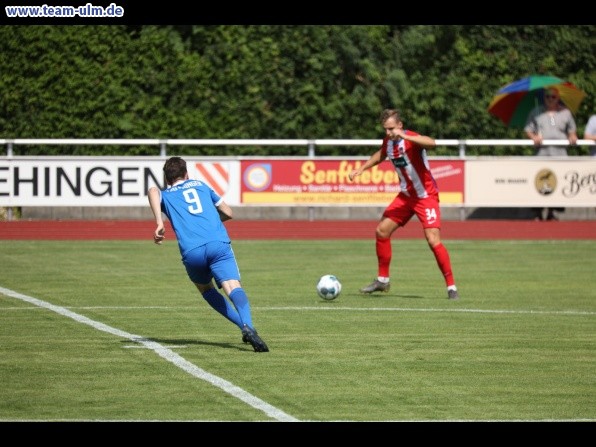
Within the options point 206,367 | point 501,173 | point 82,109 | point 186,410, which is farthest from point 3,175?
point 186,410

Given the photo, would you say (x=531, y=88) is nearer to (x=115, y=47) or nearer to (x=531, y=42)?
(x=531, y=42)

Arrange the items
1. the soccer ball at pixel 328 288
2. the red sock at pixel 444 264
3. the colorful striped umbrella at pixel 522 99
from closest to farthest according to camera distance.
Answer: the soccer ball at pixel 328 288
the red sock at pixel 444 264
the colorful striped umbrella at pixel 522 99

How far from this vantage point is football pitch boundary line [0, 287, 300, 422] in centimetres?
821

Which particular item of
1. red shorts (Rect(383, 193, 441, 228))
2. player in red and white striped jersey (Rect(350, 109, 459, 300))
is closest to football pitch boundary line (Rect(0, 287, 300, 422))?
player in red and white striped jersey (Rect(350, 109, 459, 300))

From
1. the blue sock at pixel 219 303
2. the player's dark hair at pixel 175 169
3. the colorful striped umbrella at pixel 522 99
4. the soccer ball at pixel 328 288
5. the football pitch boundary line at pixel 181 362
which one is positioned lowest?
the football pitch boundary line at pixel 181 362

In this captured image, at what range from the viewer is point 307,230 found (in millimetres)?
24562

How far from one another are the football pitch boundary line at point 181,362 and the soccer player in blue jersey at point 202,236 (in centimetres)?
61

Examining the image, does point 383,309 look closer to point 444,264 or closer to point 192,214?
point 444,264

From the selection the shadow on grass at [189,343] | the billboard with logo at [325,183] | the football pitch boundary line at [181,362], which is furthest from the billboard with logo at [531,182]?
the shadow on grass at [189,343]

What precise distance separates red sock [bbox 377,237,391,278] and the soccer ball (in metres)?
1.00

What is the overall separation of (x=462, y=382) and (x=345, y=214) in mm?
17951

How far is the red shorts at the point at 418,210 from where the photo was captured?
15070mm

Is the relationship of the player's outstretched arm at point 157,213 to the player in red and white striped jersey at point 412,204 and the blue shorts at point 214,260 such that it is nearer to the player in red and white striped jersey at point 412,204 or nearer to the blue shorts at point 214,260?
the blue shorts at point 214,260
